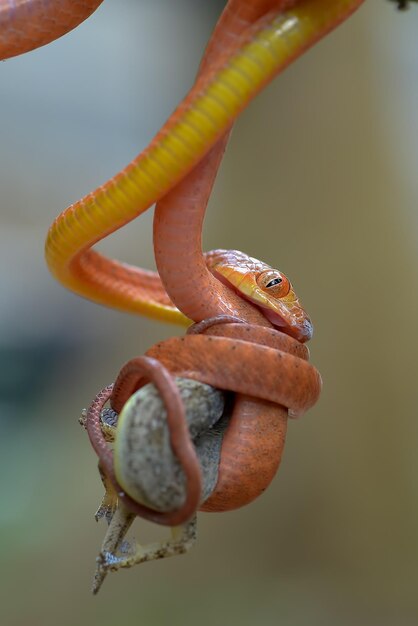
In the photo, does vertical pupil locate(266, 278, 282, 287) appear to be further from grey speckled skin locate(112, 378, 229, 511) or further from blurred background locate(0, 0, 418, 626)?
blurred background locate(0, 0, 418, 626)

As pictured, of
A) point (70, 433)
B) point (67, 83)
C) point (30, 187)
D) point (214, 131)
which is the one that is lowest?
point (70, 433)

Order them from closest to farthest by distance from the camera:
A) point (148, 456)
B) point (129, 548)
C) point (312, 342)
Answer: point (148, 456) < point (129, 548) < point (312, 342)

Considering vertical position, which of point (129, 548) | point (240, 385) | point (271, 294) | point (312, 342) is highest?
point (312, 342)

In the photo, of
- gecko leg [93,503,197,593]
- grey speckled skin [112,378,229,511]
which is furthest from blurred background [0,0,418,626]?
grey speckled skin [112,378,229,511]

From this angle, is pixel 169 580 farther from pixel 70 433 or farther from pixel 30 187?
pixel 30 187

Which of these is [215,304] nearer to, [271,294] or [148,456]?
[271,294]

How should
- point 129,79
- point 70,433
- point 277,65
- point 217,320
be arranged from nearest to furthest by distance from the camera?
point 277,65
point 217,320
point 70,433
point 129,79

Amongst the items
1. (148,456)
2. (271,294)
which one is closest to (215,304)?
(271,294)

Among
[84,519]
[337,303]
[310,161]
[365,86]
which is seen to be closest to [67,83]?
[310,161]
